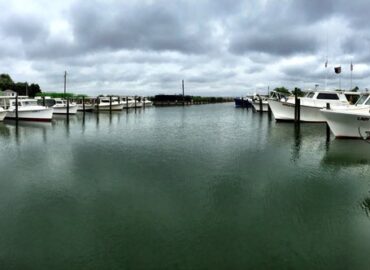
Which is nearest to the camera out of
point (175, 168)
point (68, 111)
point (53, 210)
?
point (53, 210)

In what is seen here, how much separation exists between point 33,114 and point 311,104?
32.9m

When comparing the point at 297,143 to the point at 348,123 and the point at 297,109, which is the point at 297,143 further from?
the point at 297,109

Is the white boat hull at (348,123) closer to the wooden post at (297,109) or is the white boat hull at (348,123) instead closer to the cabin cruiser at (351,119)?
the cabin cruiser at (351,119)

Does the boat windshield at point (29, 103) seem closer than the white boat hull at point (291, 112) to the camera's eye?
No

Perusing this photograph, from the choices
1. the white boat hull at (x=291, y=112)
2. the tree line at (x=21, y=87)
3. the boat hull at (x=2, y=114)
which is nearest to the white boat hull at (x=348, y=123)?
the white boat hull at (x=291, y=112)

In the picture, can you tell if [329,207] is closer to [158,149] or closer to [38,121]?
[158,149]

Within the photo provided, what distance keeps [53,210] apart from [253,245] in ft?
→ 22.2

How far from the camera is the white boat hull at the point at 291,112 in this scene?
40844 millimetres

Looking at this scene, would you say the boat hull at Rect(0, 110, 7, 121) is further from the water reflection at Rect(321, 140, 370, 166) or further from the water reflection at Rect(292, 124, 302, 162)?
the water reflection at Rect(321, 140, 370, 166)

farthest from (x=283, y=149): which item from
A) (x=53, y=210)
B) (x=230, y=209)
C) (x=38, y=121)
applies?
(x=38, y=121)

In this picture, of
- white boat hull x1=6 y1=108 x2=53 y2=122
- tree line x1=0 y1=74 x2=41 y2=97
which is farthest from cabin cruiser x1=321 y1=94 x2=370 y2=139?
tree line x1=0 y1=74 x2=41 y2=97

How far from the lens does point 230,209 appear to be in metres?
12.5

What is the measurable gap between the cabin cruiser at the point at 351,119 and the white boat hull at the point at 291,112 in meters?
12.8

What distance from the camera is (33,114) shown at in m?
45.2
